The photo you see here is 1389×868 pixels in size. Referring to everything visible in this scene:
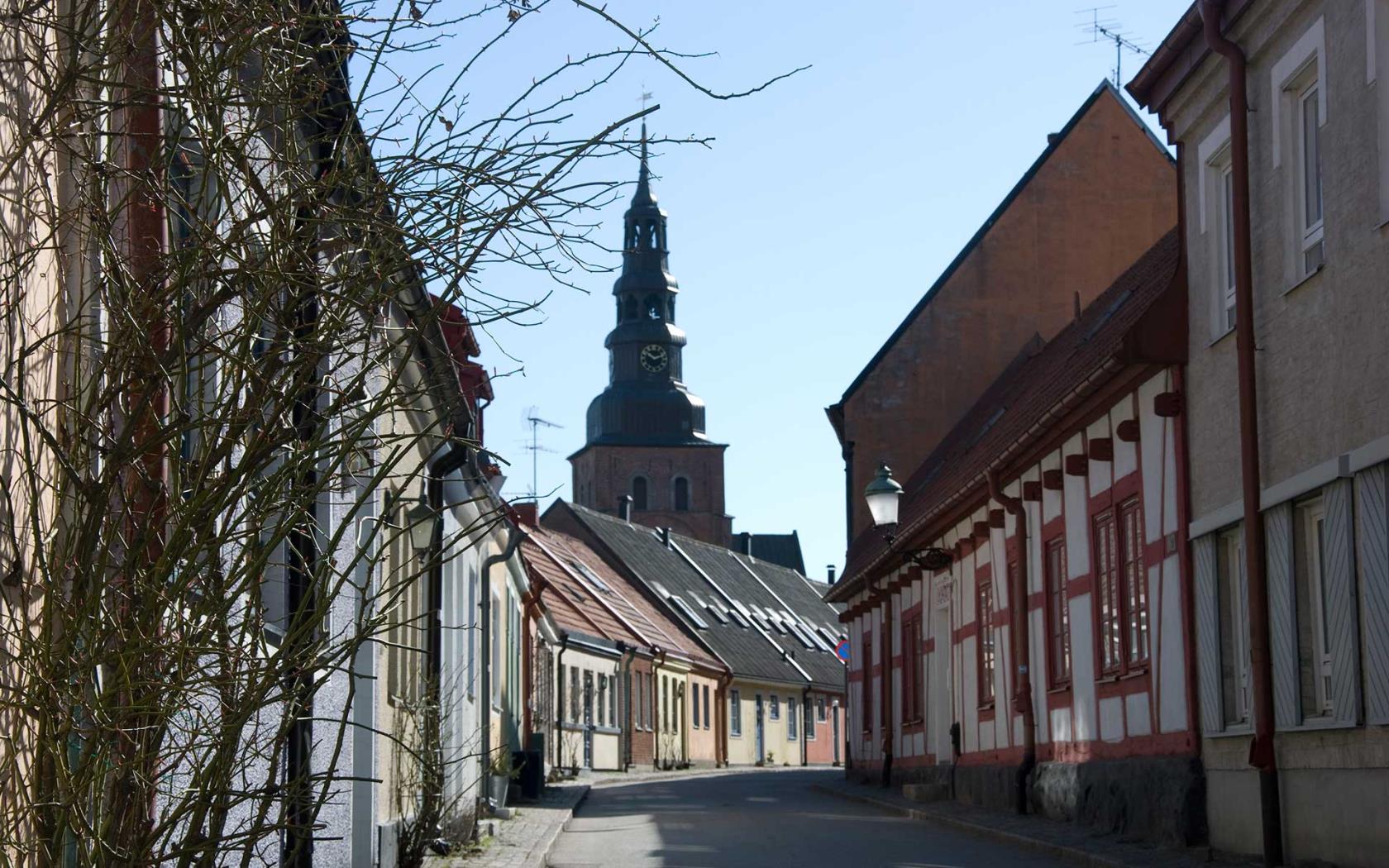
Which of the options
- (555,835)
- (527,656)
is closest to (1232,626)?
(555,835)

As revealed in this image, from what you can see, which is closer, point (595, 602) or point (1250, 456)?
point (1250, 456)

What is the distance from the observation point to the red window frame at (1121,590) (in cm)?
1650

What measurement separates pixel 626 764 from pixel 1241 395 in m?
36.0

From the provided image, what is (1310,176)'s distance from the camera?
41.1 feet

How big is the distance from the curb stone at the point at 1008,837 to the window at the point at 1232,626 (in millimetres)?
1465

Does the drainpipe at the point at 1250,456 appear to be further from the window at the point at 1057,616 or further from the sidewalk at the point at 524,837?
the window at the point at 1057,616

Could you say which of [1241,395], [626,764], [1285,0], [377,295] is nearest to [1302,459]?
[1241,395]

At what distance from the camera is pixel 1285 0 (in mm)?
12594

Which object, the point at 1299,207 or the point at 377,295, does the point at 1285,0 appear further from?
the point at 377,295

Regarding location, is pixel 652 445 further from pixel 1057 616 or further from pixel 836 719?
pixel 1057 616

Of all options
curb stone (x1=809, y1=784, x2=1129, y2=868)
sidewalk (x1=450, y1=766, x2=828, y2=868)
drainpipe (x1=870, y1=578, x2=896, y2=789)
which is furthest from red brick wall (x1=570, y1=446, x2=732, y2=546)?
curb stone (x1=809, y1=784, x2=1129, y2=868)

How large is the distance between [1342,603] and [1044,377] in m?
12.0

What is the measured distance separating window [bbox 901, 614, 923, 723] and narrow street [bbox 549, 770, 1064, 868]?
6.05ft

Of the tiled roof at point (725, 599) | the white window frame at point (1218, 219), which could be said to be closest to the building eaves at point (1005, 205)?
the white window frame at point (1218, 219)
